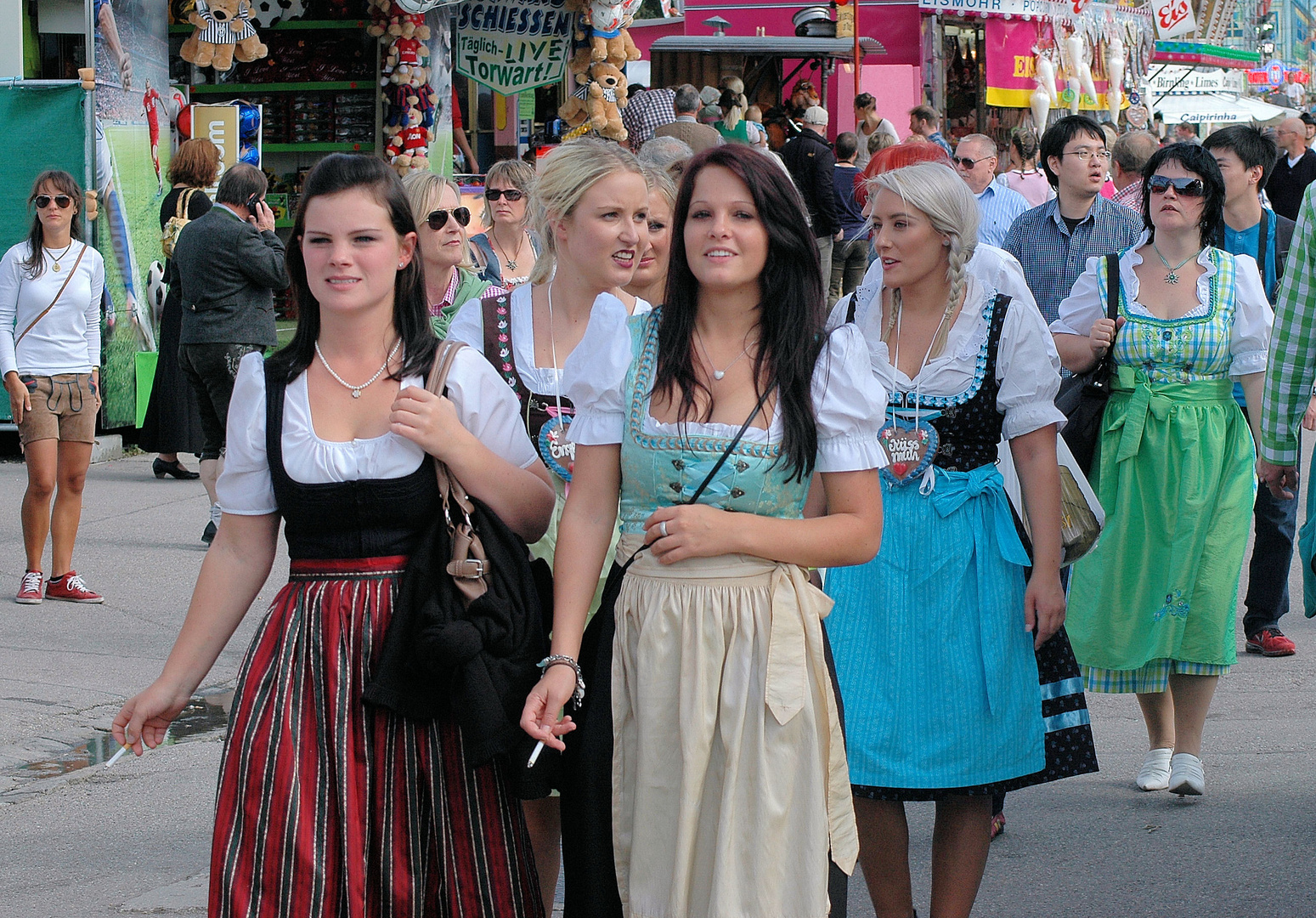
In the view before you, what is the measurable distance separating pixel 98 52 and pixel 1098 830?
868 centimetres

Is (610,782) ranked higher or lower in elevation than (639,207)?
lower

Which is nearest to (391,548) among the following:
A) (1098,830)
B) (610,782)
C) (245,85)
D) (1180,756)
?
(610,782)

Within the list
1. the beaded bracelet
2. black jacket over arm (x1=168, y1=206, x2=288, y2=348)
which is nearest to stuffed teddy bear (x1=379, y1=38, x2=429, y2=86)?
black jacket over arm (x1=168, y1=206, x2=288, y2=348)

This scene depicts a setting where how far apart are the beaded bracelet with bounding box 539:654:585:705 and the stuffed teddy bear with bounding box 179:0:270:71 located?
9.97m

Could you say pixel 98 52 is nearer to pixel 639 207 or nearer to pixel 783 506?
pixel 639 207

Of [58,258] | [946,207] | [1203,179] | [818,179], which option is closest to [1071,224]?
[1203,179]

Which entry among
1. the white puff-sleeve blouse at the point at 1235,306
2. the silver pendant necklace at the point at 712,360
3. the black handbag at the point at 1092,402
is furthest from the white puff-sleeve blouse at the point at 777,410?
the white puff-sleeve blouse at the point at 1235,306

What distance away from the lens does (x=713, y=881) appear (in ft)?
8.52

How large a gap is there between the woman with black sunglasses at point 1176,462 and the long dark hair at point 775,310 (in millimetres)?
2312

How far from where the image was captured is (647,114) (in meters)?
14.9

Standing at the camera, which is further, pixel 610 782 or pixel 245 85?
pixel 245 85

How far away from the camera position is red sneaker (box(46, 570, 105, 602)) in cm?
739

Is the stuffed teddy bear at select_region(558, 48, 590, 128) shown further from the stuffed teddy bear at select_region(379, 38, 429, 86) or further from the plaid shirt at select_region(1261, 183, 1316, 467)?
the plaid shirt at select_region(1261, 183, 1316, 467)

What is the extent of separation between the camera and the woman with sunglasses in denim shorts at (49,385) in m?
7.30
